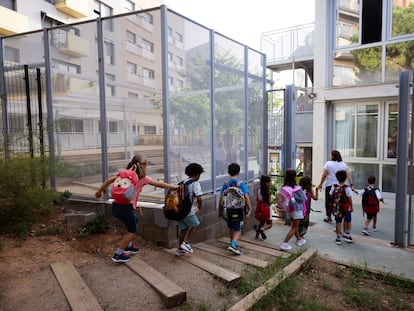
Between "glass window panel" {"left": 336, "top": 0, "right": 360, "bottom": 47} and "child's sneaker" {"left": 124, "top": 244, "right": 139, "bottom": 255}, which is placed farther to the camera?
"glass window panel" {"left": 336, "top": 0, "right": 360, "bottom": 47}

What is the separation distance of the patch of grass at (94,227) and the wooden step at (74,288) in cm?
86

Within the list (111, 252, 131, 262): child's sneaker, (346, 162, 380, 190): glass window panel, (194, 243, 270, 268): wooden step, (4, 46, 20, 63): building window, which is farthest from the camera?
(346, 162, 380, 190): glass window panel

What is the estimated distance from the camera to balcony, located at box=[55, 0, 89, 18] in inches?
738

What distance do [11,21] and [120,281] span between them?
55.8ft

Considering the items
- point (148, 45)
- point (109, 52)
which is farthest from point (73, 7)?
point (148, 45)

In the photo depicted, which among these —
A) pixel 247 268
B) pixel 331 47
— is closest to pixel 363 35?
pixel 331 47

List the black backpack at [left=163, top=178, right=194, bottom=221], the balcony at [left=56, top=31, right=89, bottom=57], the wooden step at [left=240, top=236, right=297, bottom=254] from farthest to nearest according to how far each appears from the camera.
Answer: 1. the wooden step at [left=240, top=236, right=297, bottom=254]
2. the balcony at [left=56, top=31, right=89, bottom=57]
3. the black backpack at [left=163, top=178, right=194, bottom=221]

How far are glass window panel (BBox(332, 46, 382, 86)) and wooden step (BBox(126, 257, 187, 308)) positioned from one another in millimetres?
8620

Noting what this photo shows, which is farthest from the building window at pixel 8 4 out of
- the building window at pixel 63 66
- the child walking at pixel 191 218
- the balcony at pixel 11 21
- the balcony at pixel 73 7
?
the child walking at pixel 191 218

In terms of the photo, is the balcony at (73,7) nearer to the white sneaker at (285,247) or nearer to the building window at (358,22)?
the building window at (358,22)

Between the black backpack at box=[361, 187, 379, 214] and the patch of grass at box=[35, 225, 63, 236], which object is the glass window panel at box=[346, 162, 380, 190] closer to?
the black backpack at box=[361, 187, 379, 214]

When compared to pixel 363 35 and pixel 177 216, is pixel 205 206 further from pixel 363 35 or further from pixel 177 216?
pixel 363 35

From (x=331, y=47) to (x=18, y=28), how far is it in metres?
15.1

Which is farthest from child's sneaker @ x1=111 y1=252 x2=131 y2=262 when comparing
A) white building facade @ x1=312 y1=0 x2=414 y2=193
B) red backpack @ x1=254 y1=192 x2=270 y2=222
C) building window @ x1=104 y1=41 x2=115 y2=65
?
white building facade @ x1=312 y1=0 x2=414 y2=193
